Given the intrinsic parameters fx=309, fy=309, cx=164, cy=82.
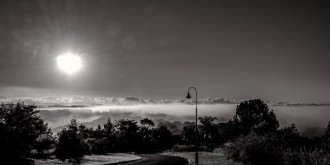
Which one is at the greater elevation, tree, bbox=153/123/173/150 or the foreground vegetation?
the foreground vegetation

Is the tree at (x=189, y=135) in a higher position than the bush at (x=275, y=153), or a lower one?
lower

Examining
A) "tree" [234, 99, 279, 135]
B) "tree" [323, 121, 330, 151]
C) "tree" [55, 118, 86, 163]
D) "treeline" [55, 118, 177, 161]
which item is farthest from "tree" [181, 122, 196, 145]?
"tree" [55, 118, 86, 163]

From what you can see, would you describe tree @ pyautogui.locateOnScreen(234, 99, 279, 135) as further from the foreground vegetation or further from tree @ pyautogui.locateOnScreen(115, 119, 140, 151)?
tree @ pyautogui.locateOnScreen(115, 119, 140, 151)

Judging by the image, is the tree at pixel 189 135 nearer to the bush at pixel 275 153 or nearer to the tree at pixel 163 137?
the tree at pixel 163 137

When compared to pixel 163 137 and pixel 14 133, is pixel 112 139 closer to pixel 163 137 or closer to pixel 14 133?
pixel 163 137

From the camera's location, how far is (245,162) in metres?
28.8

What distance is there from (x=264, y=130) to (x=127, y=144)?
34.0 m

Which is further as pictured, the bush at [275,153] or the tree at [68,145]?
the tree at [68,145]

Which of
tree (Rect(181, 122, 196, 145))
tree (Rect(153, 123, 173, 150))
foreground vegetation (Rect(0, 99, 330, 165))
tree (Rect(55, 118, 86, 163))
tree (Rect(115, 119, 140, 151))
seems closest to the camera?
foreground vegetation (Rect(0, 99, 330, 165))

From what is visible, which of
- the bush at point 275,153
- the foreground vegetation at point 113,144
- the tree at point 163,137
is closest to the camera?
the bush at point 275,153

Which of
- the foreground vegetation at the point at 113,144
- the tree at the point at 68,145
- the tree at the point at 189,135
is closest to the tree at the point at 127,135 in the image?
the foreground vegetation at the point at 113,144

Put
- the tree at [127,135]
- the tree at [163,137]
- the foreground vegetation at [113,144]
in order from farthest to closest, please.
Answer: the tree at [163,137]
the tree at [127,135]
the foreground vegetation at [113,144]

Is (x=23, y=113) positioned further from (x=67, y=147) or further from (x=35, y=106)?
(x=67, y=147)

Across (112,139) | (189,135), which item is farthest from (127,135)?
(189,135)
